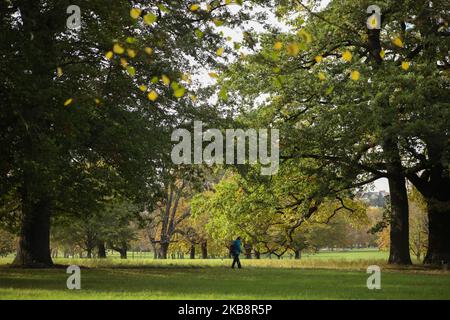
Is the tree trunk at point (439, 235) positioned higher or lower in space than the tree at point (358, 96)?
lower

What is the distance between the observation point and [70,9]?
17297 millimetres

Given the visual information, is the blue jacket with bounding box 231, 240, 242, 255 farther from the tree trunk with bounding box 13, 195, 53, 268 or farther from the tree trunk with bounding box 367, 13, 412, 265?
the tree trunk with bounding box 13, 195, 53, 268

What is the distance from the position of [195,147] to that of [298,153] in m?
6.58

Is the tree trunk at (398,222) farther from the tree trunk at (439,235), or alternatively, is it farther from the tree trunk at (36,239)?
the tree trunk at (36,239)

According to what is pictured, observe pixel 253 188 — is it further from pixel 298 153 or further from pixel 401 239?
pixel 401 239

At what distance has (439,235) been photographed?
92.6 feet

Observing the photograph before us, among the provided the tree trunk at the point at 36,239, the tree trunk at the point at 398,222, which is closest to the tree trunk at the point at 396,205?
the tree trunk at the point at 398,222

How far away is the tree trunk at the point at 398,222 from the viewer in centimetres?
2850

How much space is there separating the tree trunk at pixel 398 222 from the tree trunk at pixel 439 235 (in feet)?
3.89

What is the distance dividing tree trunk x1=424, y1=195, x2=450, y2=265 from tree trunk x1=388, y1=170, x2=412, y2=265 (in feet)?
3.89

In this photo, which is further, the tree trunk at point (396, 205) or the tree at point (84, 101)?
the tree trunk at point (396, 205)

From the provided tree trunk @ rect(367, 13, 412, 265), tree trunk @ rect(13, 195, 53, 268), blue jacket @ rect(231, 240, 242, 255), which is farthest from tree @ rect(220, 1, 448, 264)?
tree trunk @ rect(13, 195, 53, 268)
